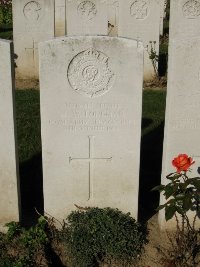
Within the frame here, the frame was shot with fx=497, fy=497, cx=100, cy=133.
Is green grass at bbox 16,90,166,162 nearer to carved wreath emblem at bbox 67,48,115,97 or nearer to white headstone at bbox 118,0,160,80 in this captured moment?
white headstone at bbox 118,0,160,80

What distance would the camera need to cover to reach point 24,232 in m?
4.78

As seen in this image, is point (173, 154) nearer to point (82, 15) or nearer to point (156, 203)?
point (156, 203)

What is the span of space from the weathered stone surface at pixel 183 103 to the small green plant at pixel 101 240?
2.07 ft

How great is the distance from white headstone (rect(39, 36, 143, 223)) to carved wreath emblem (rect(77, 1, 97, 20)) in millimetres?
5711

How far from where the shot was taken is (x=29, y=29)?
1051 centimetres

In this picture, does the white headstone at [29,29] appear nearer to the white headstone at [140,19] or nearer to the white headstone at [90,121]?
the white headstone at [140,19]

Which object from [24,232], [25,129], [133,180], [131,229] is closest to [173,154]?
[133,180]

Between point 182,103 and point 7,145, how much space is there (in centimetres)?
174

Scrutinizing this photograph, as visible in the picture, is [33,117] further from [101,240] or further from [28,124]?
[101,240]

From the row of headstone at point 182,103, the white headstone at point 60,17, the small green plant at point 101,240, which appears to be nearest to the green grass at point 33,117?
the small green plant at point 101,240

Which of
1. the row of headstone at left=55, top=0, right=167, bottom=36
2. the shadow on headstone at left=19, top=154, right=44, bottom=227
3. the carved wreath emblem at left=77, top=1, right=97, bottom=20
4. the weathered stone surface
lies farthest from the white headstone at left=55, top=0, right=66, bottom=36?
the weathered stone surface

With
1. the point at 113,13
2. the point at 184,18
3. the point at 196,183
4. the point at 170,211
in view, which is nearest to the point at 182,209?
the point at 170,211

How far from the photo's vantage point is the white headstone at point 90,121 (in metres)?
4.58

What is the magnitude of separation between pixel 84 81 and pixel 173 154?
114 cm
